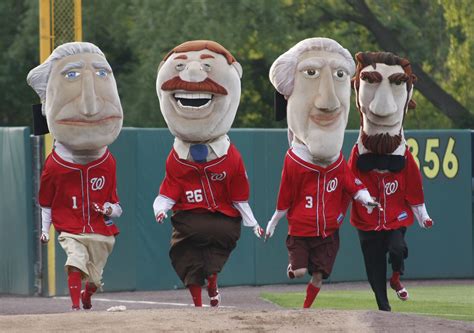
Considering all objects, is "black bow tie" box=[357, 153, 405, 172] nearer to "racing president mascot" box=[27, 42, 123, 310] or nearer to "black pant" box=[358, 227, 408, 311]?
"black pant" box=[358, 227, 408, 311]

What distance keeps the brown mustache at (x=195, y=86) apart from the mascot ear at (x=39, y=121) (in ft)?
4.15

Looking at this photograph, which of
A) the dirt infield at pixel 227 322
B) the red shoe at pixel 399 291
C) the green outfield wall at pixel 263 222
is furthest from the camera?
the green outfield wall at pixel 263 222

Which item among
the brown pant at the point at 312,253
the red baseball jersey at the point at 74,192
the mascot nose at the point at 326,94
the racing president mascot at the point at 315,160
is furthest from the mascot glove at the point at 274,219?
the red baseball jersey at the point at 74,192

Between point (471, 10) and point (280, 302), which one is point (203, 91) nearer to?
point (280, 302)

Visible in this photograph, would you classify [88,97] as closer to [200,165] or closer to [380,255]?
[200,165]

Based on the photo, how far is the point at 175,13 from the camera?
2830 centimetres

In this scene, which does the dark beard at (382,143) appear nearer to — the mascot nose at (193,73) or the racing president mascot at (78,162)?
the mascot nose at (193,73)

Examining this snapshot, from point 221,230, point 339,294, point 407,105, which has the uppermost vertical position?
point 407,105

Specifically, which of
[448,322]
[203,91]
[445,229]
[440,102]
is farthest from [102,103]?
[440,102]

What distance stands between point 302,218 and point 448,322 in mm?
2140

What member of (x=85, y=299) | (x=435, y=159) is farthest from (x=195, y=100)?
(x=435, y=159)

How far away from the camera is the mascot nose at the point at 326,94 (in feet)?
43.9

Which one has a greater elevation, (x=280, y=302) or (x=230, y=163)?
(x=230, y=163)

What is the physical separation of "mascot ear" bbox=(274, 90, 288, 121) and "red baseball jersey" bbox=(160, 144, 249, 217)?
Result: 0.78 metres
